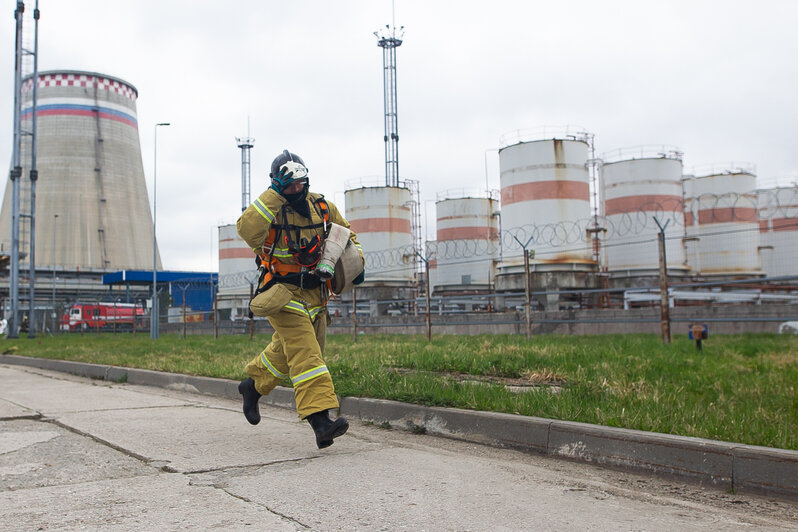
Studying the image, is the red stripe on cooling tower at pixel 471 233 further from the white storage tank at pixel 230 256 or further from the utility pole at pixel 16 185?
the utility pole at pixel 16 185

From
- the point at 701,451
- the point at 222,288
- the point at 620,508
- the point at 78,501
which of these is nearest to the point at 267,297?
the point at 78,501

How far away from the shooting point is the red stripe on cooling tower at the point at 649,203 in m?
26.6

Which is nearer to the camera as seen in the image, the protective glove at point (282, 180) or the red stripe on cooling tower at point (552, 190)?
the protective glove at point (282, 180)

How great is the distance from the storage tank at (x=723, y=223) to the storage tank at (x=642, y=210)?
1998 millimetres

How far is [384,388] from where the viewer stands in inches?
237

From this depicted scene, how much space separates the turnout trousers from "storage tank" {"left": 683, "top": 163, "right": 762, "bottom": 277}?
87.4 ft

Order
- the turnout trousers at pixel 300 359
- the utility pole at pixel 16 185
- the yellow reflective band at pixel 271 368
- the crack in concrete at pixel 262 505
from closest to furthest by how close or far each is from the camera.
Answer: the crack in concrete at pixel 262 505 < the turnout trousers at pixel 300 359 < the yellow reflective band at pixel 271 368 < the utility pole at pixel 16 185

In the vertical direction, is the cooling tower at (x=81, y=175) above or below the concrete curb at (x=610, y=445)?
above

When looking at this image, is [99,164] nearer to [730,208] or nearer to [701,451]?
[730,208]

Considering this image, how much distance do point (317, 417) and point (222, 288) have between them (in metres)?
48.4

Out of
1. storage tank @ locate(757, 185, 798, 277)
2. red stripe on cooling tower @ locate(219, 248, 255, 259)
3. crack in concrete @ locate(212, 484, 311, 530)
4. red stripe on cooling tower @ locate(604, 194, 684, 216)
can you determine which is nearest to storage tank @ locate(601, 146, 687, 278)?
red stripe on cooling tower @ locate(604, 194, 684, 216)

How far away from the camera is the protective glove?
4.51 m

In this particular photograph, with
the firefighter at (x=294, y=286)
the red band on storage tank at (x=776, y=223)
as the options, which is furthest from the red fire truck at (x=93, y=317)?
the firefighter at (x=294, y=286)

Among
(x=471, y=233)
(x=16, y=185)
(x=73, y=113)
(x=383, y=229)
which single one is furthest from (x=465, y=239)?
(x=73, y=113)
